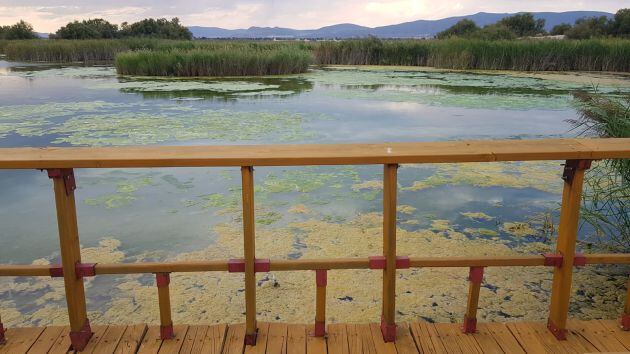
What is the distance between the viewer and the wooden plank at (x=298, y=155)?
1.35m

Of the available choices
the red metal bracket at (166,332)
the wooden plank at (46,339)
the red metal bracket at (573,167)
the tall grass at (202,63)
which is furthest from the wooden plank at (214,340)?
the tall grass at (202,63)

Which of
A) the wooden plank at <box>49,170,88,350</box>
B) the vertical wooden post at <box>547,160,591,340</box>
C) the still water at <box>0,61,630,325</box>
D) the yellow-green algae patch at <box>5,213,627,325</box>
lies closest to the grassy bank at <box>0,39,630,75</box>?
the still water at <box>0,61,630,325</box>

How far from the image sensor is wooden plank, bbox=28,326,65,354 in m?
1.50

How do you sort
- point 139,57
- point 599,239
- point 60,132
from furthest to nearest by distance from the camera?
point 139,57
point 60,132
point 599,239

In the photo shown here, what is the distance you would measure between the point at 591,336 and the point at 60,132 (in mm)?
6357

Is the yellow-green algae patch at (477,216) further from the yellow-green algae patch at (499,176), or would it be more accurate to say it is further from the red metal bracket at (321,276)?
Result: the red metal bracket at (321,276)

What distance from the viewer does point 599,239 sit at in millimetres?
3236

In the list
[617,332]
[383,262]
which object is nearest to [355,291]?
[383,262]

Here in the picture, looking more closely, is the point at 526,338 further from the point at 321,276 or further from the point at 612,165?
the point at 612,165

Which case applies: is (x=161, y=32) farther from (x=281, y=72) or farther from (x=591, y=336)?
(x=591, y=336)

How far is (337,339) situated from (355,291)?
1066 mm

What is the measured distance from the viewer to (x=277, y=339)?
1.57 metres

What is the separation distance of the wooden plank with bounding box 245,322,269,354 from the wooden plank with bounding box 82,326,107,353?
1.51ft

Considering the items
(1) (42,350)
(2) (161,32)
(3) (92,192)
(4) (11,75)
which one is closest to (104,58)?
(4) (11,75)
